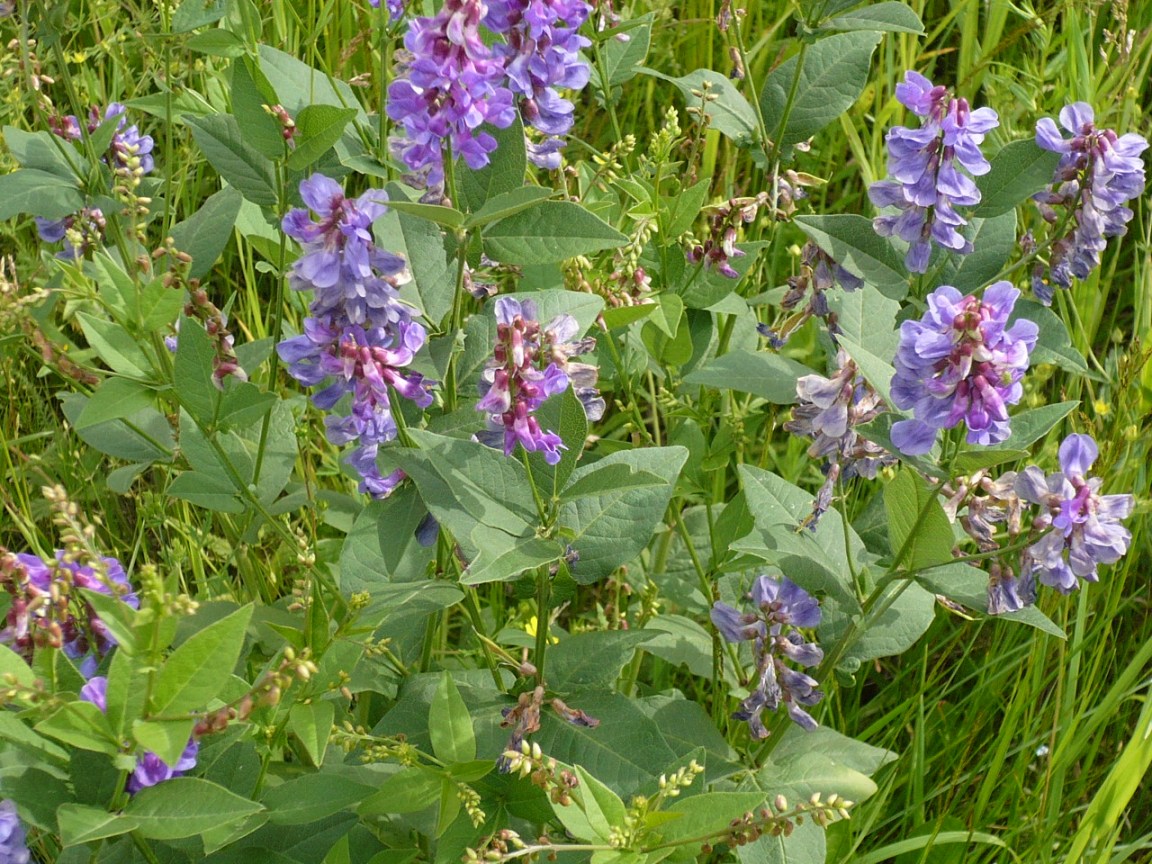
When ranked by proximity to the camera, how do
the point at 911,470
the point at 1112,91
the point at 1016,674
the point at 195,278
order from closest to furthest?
the point at 911,470 → the point at 195,278 → the point at 1016,674 → the point at 1112,91

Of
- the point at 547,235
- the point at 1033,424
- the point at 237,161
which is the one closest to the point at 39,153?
the point at 237,161

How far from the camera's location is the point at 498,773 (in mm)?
1995

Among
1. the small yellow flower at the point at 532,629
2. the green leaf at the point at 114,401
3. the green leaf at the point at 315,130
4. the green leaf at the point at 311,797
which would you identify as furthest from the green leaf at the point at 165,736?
the small yellow flower at the point at 532,629

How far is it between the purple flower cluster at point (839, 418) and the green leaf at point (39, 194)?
4.31ft

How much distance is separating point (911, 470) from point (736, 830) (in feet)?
1.81

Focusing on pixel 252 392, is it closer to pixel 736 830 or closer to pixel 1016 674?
pixel 736 830

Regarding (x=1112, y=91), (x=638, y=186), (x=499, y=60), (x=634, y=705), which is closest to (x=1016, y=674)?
(x=634, y=705)

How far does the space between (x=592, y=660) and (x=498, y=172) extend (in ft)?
2.58

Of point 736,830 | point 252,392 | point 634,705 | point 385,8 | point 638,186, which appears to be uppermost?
point 385,8

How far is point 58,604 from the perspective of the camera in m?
1.57

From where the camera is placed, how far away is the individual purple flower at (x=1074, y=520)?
65.1 inches

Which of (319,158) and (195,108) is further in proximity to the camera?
(195,108)

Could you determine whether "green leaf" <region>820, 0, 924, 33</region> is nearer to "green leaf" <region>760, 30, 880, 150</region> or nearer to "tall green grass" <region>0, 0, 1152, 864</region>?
"green leaf" <region>760, 30, 880, 150</region>

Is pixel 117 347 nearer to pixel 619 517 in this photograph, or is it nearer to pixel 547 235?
pixel 547 235
